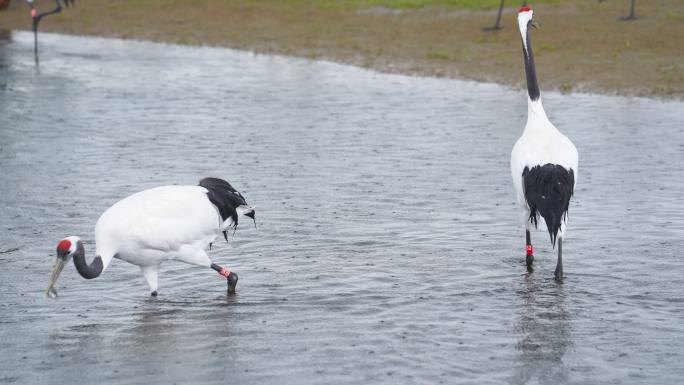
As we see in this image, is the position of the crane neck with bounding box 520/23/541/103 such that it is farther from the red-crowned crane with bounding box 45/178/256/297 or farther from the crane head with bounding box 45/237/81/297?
the crane head with bounding box 45/237/81/297

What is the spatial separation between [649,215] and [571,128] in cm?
499

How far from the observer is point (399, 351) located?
26.0 ft

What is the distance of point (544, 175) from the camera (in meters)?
9.59

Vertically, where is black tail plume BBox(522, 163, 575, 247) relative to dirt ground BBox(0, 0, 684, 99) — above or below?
above

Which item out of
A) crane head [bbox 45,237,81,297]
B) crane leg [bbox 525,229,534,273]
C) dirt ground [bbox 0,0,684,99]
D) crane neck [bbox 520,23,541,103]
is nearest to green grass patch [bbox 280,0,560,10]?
dirt ground [bbox 0,0,684,99]

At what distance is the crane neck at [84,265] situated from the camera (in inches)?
342

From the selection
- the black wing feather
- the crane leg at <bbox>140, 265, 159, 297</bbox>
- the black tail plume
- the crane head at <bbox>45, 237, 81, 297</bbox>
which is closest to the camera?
the crane head at <bbox>45, 237, 81, 297</bbox>

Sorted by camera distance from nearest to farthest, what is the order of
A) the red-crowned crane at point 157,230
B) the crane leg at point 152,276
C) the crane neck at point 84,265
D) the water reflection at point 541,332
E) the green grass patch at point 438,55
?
the water reflection at point 541,332 < the crane neck at point 84,265 < the red-crowned crane at point 157,230 < the crane leg at point 152,276 < the green grass patch at point 438,55

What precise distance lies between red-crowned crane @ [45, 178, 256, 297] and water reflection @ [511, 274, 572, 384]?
234 cm

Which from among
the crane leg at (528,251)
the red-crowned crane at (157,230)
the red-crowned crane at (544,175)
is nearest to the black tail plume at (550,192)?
the red-crowned crane at (544,175)

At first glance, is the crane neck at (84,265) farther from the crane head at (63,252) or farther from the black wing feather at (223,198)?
the black wing feather at (223,198)

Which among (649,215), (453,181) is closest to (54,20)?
(453,181)

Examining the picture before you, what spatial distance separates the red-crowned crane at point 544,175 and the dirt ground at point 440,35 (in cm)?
918

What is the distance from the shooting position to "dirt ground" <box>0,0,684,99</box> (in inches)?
827
